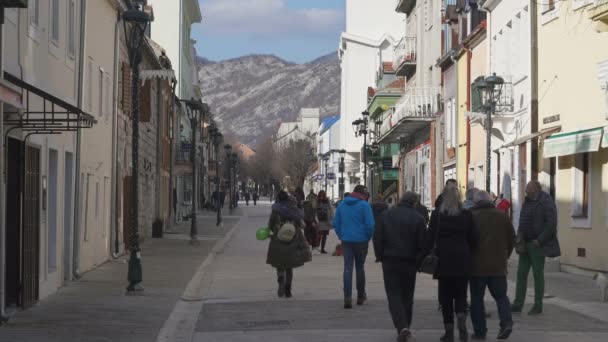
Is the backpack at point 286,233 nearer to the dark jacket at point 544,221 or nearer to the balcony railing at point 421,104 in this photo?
the dark jacket at point 544,221

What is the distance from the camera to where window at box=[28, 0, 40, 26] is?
15367 millimetres

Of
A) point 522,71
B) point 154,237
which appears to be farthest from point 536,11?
point 154,237

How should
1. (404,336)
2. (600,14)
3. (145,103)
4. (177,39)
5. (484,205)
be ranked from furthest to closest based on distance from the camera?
1. (177,39)
2. (145,103)
3. (600,14)
4. (484,205)
5. (404,336)

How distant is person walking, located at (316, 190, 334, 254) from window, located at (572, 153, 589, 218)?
8660 millimetres

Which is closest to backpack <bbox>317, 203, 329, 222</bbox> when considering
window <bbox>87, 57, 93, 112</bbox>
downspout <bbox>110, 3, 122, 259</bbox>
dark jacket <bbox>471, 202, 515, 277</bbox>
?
downspout <bbox>110, 3, 122, 259</bbox>

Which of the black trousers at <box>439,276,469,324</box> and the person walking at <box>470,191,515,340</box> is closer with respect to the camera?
the black trousers at <box>439,276,469,324</box>

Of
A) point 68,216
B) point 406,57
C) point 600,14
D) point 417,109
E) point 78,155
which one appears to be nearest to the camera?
point 600,14

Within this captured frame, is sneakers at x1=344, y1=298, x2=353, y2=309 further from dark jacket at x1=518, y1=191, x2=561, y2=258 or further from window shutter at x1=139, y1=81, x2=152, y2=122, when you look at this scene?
window shutter at x1=139, y1=81, x2=152, y2=122

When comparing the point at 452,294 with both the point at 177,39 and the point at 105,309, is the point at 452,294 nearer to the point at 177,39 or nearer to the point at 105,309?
the point at 105,309

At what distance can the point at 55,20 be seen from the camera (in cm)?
1797

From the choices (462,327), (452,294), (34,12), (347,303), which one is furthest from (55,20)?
(462,327)

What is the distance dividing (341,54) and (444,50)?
6001cm

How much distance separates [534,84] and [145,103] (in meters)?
14.3

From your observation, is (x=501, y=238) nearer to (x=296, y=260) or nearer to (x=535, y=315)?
(x=535, y=315)
